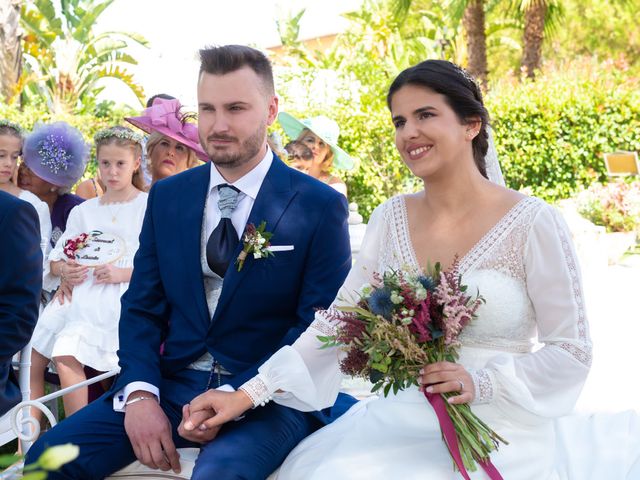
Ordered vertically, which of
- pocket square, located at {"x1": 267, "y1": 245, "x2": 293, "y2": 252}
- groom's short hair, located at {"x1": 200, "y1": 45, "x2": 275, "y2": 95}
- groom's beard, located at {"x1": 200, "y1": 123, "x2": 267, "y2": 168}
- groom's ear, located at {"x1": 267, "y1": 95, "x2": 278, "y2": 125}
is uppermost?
groom's short hair, located at {"x1": 200, "y1": 45, "x2": 275, "y2": 95}

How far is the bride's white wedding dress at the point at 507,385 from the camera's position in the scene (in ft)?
9.06

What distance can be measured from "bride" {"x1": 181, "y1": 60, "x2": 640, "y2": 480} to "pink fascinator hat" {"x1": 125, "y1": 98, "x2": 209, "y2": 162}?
7.90ft

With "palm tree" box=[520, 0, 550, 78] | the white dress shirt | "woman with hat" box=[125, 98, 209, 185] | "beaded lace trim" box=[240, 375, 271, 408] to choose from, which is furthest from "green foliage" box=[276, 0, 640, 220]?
"beaded lace trim" box=[240, 375, 271, 408]

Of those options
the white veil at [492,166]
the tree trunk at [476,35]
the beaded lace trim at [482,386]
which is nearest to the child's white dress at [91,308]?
the white veil at [492,166]

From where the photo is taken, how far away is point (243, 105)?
3.33 meters

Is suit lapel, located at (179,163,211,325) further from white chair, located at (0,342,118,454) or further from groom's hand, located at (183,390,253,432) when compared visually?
white chair, located at (0,342,118,454)

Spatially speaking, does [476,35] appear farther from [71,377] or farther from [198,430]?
[198,430]

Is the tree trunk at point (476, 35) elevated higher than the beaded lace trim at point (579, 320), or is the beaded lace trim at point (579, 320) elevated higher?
the tree trunk at point (476, 35)

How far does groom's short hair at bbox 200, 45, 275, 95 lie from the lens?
3.32m

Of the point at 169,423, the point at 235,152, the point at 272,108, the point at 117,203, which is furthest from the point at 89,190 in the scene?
the point at 169,423

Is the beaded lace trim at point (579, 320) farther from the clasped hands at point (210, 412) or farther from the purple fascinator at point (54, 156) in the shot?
the purple fascinator at point (54, 156)

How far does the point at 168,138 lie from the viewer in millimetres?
5426

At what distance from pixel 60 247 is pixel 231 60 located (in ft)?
8.31

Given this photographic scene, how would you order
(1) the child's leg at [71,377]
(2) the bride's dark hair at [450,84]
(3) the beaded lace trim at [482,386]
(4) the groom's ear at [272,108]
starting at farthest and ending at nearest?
(1) the child's leg at [71,377]
(4) the groom's ear at [272,108]
(2) the bride's dark hair at [450,84]
(3) the beaded lace trim at [482,386]
